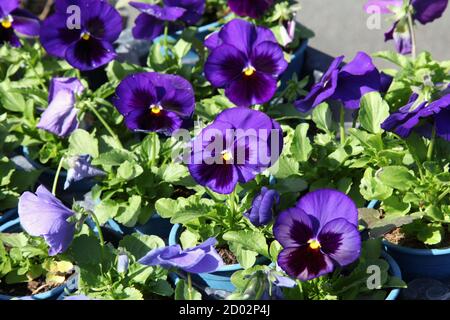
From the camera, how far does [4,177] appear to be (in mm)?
2215

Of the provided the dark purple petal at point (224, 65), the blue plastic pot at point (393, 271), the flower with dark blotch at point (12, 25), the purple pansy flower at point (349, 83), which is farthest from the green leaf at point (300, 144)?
the flower with dark blotch at point (12, 25)

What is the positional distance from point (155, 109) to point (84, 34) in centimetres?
39

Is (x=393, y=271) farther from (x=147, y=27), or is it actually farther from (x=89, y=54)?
(x=147, y=27)

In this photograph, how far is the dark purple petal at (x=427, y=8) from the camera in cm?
223

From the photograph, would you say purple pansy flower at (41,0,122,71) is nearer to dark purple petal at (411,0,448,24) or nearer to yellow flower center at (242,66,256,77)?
yellow flower center at (242,66,256,77)

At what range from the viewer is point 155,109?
6.45 feet

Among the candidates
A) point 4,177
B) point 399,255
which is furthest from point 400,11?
point 4,177

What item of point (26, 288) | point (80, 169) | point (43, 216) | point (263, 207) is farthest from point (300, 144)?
point (26, 288)

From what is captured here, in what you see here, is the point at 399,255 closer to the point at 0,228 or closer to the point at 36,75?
the point at 0,228

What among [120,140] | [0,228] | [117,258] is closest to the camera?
[117,258]

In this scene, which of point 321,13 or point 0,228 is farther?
point 321,13

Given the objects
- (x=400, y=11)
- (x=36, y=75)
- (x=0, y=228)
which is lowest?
(x=0, y=228)

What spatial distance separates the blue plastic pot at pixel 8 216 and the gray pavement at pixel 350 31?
149cm
